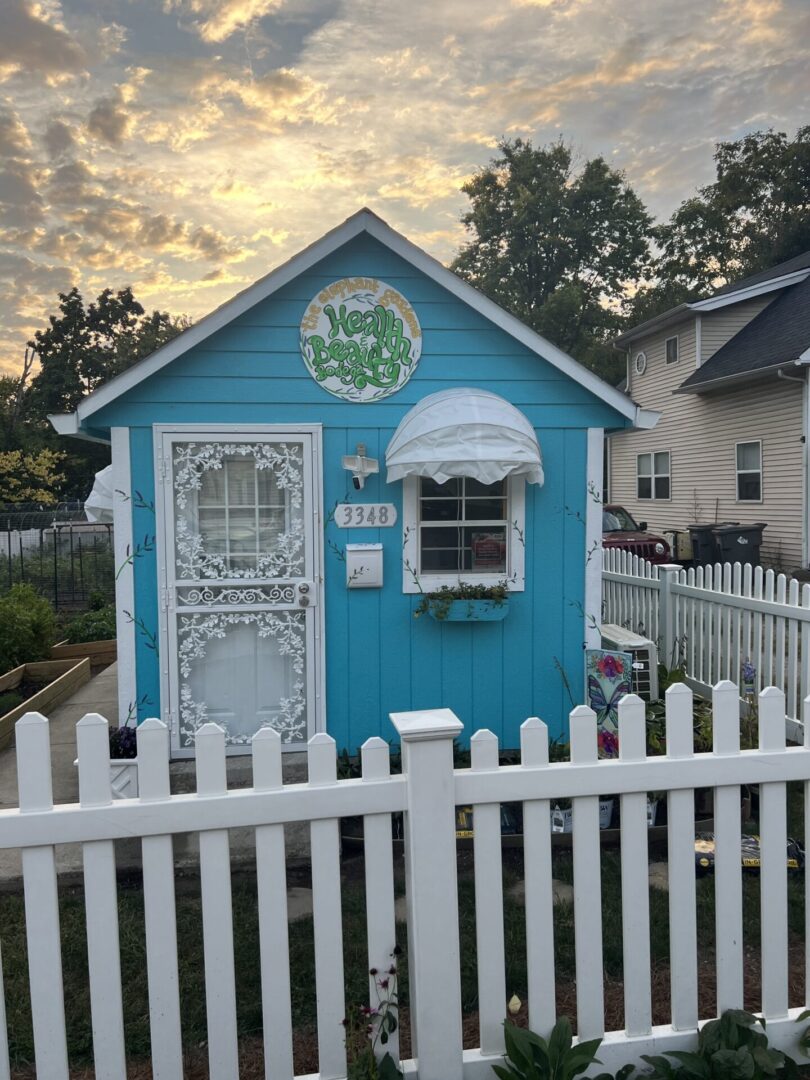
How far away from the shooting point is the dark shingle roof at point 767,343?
1400 centimetres

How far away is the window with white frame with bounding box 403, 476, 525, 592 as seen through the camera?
207 inches

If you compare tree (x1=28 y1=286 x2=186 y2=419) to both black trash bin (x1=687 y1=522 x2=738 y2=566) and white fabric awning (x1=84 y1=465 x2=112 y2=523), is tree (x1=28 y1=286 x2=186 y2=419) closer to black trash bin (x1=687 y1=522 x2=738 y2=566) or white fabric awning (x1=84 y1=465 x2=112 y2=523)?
Result: black trash bin (x1=687 y1=522 x2=738 y2=566)

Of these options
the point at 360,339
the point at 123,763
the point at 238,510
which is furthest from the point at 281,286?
the point at 123,763

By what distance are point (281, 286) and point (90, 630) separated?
5967mm

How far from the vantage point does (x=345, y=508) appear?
5.17 meters

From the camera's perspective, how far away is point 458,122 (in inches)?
431

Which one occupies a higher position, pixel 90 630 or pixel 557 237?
pixel 557 237

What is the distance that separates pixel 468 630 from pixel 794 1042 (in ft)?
10.7

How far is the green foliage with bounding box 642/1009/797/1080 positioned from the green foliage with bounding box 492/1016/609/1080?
248 millimetres

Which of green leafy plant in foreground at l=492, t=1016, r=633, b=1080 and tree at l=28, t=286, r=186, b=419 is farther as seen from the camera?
tree at l=28, t=286, r=186, b=419

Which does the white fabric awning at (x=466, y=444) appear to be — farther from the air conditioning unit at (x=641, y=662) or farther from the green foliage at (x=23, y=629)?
the green foliage at (x=23, y=629)

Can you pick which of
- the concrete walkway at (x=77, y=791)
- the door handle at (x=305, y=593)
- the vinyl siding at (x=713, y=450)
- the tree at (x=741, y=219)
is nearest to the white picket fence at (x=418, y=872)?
the concrete walkway at (x=77, y=791)

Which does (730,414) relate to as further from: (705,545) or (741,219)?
(741,219)

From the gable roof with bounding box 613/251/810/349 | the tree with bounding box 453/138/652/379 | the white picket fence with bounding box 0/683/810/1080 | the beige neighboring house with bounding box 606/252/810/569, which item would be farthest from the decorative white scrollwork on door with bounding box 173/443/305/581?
the tree with bounding box 453/138/652/379
